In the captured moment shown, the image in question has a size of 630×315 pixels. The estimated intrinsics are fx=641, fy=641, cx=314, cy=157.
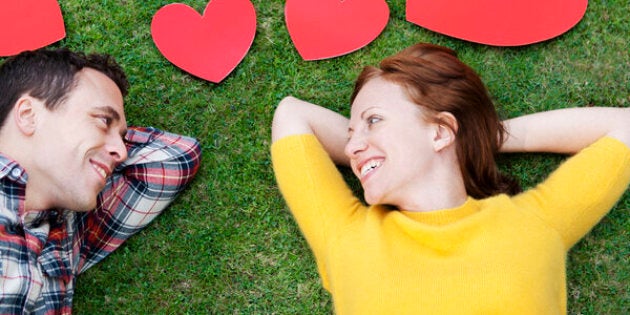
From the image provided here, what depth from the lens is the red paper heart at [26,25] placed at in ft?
9.51

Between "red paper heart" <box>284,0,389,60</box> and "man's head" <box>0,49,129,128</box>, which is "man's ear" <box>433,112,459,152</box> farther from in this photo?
"man's head" <box>0,49,129,128</box>

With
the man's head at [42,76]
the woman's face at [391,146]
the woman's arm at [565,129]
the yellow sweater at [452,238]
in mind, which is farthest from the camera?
the woman's arm at [565,129]

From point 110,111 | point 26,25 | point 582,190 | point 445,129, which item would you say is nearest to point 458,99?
point 445,129

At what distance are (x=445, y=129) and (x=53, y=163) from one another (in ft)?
4.85

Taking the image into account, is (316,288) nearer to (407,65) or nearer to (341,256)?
(341,256)

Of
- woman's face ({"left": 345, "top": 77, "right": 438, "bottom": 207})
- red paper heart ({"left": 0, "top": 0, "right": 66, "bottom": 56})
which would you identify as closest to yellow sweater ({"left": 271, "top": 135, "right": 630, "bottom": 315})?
woman's face ({"left": 345, "top": 77, "right": 438, "bottom": 207})

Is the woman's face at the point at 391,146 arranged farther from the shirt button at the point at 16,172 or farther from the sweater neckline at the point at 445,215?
the shirt button at the point at 16,172

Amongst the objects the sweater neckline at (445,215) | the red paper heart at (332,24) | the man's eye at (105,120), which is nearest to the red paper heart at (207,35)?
the red paper heart at (332,24)

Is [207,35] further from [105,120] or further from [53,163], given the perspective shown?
[53,163]

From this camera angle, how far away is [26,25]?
9.57 feet

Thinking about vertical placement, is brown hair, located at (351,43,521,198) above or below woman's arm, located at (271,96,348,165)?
above

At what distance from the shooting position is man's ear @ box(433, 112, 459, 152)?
240 cm

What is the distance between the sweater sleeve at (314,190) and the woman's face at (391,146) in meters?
0.13

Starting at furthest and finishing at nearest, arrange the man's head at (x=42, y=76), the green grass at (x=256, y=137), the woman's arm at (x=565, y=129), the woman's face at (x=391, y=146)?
the green grass at (x=256, y=137) < the woman's arm at (x=565, y=129) < the man's head at (x=42, y=76) < the woman's face at (x=391, y=146)
